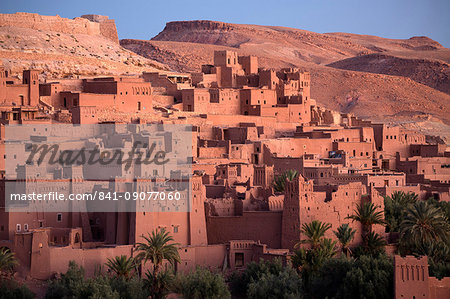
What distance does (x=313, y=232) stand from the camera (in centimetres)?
3344

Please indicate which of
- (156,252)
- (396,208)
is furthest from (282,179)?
(156,252)

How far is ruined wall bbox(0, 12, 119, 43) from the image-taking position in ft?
206

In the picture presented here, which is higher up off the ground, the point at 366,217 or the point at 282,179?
the point at 282,179

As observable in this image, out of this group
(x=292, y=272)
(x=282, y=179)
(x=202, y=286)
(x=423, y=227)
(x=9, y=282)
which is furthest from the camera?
(x=282, y=179)

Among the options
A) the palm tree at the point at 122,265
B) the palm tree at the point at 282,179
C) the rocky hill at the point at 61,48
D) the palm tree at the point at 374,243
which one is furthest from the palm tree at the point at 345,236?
the rocky hill at the point at 61,48

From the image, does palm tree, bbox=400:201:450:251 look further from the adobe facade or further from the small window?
the small window

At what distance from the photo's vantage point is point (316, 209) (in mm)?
34656

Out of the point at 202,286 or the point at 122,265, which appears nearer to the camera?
the point at 202,286

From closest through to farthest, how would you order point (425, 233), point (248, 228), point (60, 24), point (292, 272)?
point (292, 272)
point (425, 233)
point (248, 228)
point (60, 24)

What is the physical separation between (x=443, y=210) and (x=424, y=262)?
10.1 m

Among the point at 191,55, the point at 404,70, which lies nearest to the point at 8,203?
the point at 191,55

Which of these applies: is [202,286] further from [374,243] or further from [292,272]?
[374,243]

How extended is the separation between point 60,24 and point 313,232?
36.3 metres

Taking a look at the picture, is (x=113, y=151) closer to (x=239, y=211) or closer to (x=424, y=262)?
(x=239, y=211)
